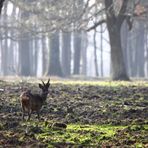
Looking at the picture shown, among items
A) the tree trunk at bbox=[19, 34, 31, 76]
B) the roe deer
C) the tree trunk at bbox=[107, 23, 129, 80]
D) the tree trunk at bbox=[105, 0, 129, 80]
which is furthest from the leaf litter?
the tree trunk at bbox=[19, 34, 31, 76]

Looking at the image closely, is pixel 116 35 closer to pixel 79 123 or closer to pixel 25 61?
pixel 79 123

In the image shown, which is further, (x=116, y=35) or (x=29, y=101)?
(x=116, y=35)

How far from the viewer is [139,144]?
10164 mm

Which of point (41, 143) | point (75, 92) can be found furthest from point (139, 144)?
point (75, 92)

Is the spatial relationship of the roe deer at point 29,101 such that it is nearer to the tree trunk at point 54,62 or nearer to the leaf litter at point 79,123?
the leaf litter at point 79,123

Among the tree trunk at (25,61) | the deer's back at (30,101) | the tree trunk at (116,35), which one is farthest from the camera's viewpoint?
the tree trunk at (25,61)

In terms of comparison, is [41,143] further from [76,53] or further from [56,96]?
[76,53]

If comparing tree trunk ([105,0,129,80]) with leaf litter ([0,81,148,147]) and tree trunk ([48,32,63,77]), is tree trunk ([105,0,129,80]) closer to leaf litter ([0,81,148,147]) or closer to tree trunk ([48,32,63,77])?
tree trunk ([48,32,63,77])

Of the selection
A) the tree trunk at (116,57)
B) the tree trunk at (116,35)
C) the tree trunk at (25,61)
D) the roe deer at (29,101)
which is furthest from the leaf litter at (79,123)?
the tree trunk at (25,61)

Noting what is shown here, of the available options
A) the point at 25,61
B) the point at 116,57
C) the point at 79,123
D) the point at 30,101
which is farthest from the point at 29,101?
the point at 25,61

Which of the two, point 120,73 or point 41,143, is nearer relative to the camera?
point 41,143

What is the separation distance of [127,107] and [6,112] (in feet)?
12.3

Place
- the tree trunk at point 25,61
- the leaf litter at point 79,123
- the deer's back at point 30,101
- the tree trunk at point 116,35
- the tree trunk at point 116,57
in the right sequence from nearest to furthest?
the leaf litter at point 79,123
the deer's back at point 30,101
the tree trunk at point 116,35
the tree trunk at point 116,57
the tree trunk at point 25,61

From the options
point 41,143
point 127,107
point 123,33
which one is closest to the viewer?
point 41,143
